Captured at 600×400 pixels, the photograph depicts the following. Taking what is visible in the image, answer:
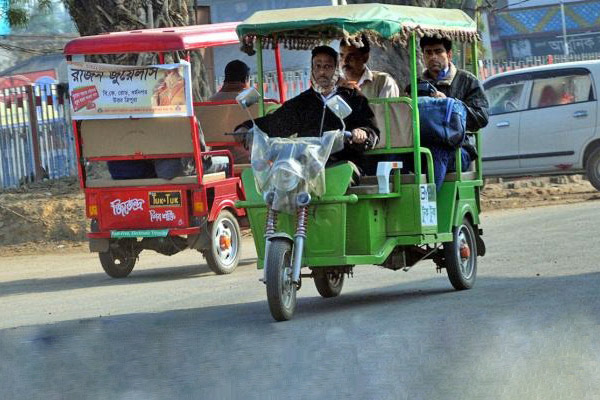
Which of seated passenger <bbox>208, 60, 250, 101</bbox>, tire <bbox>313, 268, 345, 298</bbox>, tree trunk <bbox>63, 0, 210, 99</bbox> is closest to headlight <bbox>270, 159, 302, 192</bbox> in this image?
tire <bbox>313, 268, 345, 298</bbox>

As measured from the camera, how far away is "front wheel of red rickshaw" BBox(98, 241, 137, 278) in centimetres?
1362

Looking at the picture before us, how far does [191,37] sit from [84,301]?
2915 mm

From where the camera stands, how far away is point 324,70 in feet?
31.4

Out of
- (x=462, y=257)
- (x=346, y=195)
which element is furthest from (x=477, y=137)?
(x=346, y=195)

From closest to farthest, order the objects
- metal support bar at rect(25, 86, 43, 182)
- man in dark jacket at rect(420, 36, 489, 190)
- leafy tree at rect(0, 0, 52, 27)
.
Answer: man in dark jacket at rect(420, 36, 489, 190) → leafy tree at rect(0, 0, 52, 27) → metal support bar at rect(25, 86, 43, 182)

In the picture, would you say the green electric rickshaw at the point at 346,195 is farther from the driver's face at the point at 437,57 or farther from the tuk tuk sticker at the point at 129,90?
the tuk tuk sticker at the point at 129,90

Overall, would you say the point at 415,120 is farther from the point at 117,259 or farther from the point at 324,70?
the point at 117,259

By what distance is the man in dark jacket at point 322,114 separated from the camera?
951 centimetres

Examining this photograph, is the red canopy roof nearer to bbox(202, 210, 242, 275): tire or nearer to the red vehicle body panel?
the red vehicle body panel

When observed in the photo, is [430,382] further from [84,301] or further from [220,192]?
[220,192]

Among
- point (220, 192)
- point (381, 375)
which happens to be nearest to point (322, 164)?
point (381, 375)

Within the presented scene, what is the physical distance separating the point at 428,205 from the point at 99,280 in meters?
5.03

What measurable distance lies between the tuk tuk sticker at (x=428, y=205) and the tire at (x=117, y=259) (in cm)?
464

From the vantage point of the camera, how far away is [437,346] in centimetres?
760
